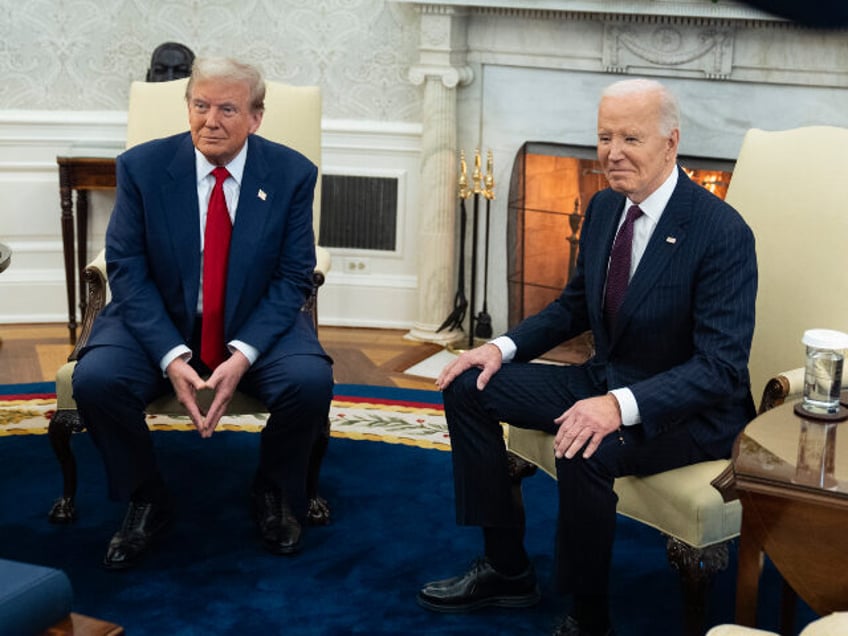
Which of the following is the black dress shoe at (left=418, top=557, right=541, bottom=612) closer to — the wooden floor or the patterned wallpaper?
the wooden floor

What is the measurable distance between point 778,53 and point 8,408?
2.96 metres

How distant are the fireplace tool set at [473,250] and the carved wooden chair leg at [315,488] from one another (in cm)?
173

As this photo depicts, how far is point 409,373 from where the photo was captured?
193 inches

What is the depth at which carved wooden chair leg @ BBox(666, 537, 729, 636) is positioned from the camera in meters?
2.61

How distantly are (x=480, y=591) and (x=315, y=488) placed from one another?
0.71m

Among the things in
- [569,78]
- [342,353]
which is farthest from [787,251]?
[342,353]

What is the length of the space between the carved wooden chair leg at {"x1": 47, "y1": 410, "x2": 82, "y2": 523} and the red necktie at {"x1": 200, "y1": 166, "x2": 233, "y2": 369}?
38 centimetres

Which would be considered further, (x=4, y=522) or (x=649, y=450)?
(x=4, y=522)

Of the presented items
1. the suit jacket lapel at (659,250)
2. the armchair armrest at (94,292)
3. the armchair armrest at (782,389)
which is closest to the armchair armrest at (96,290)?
the armchair armrest at (94,292)

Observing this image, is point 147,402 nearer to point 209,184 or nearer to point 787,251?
point 209,184

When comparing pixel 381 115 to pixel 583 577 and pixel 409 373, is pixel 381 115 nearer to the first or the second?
pixel 409 373

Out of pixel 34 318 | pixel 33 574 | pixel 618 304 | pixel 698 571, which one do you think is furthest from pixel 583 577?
pixel 34 318

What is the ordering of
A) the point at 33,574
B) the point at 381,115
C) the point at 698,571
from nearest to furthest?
the point at 33,574, the point at 698,571, the point at 381,115

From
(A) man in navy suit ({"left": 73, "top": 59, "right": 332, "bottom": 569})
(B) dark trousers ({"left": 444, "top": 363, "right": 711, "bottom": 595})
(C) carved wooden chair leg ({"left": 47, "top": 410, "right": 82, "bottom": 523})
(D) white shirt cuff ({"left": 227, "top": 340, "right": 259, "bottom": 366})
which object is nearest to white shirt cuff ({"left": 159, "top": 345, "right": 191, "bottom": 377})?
(A) man in navy suit ({"left": 73, "top": 59, "right": 332, "bottom": 569})
